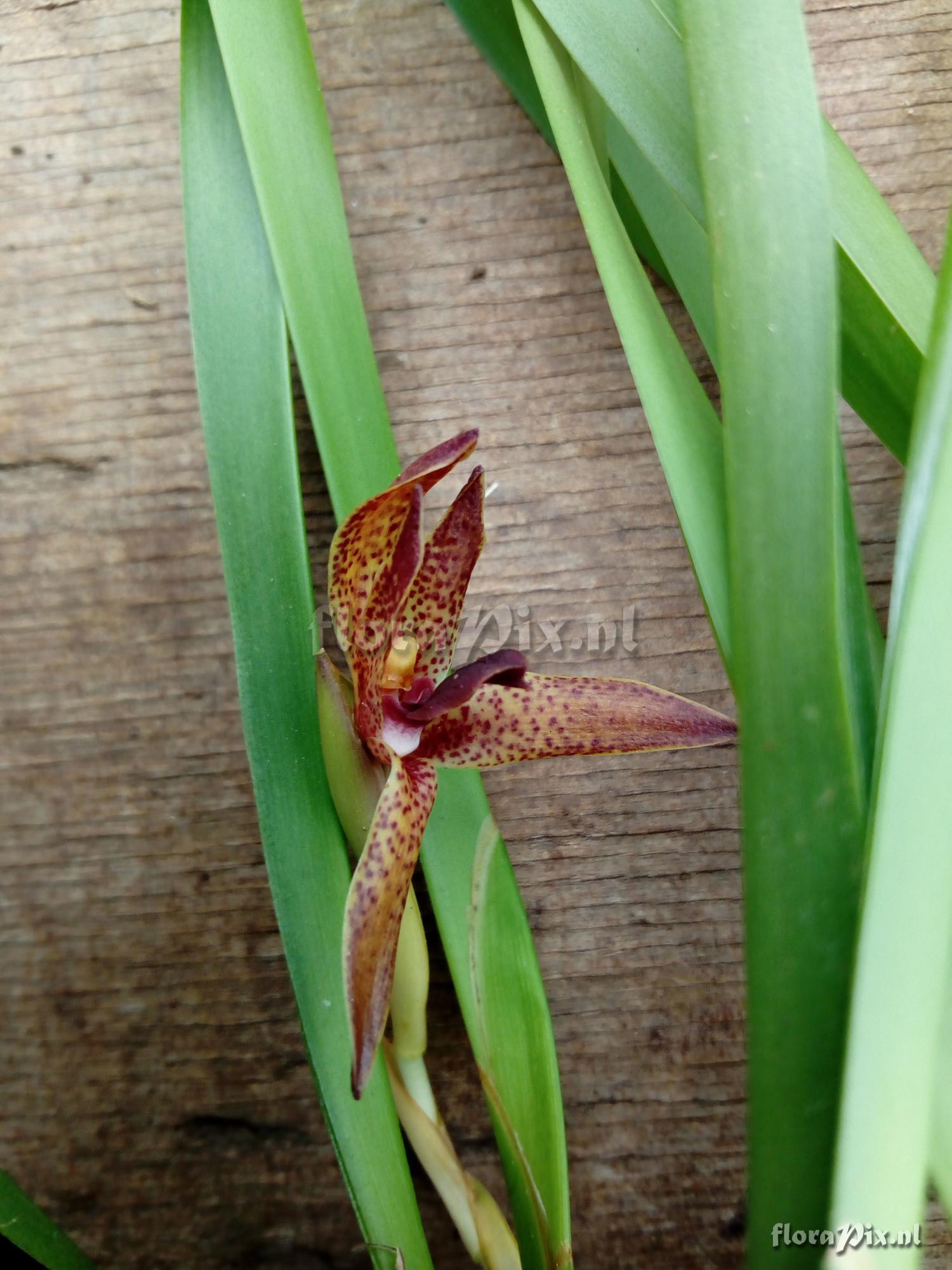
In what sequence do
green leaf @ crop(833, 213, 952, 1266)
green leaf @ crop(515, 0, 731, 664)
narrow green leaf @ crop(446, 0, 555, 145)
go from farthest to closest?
narrow green leaf @ crop(446, 0, 555, 145), green leaf @ crop(515, 0, 731, 664), green leaf @ crop(833, 213, 952, 1266)

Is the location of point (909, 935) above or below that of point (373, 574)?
below

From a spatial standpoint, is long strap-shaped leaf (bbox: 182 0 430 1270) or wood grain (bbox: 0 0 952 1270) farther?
wood grain (bbox: 0 0 952 1270)

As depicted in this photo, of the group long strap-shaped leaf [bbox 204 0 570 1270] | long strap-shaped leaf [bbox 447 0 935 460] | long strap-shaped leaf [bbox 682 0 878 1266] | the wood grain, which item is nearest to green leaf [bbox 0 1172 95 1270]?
the wood grain

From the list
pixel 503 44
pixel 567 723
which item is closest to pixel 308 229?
pixel 503 44

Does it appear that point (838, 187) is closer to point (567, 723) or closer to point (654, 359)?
point (654, 359)

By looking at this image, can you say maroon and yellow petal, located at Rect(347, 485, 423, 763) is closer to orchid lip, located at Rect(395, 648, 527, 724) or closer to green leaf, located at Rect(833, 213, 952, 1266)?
orchid lip, located at Rect(395, 648, 527, 724)

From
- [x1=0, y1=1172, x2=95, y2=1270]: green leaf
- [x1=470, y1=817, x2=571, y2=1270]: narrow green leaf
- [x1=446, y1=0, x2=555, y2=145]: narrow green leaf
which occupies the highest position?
[x1=446, y1=0, x2=555, y2=145]: narrow green leaf

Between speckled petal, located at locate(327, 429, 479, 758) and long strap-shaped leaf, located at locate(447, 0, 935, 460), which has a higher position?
long strap-shaped leaf, located at locate(447, 0, 935, 460)
